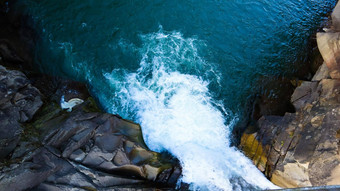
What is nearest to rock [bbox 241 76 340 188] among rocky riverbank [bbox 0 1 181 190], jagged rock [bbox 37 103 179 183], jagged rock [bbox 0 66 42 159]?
rocky riverbank [bbox 0 1 181 190]

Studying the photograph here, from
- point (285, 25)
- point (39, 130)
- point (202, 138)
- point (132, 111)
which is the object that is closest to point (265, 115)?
point (202, 138)

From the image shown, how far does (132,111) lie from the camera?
10516 mm

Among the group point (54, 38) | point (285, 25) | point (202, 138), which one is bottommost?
point (202, 138)

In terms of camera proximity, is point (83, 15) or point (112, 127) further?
point (83, 15)

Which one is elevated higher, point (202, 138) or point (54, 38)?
point (54, 38)

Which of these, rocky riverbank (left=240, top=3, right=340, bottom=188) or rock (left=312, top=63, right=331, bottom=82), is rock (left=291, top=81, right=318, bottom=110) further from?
rock (left=312, top=63, right=331, bottom=82)

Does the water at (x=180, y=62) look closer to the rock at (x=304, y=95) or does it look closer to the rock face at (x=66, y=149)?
the rock face at (x=66, y=149)

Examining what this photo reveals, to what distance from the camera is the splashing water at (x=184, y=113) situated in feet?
30.7

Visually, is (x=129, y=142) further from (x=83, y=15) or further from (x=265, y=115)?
(x=83, y=15)

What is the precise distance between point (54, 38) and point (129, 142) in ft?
23.5

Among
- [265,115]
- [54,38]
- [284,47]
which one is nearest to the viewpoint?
[265,115]

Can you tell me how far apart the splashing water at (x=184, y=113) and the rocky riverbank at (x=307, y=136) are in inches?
27.3

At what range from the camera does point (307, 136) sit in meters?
9.05

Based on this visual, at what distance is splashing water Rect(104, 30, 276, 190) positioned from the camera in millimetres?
9359
